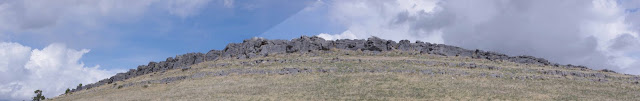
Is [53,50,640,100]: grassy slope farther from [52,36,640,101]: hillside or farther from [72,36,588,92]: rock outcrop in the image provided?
[72,36,588,92]: rock outcrop

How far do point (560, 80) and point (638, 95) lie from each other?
761cm

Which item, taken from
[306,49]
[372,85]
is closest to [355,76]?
[372,85]

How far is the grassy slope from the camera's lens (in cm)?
4131

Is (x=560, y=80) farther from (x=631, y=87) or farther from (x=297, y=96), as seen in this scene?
(x=297, y=96)

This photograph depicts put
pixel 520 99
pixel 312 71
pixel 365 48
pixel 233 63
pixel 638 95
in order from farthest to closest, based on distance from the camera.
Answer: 1. pixel 365 48
2. pixel 233 63
3. pixel 312 71
4. pixel 638 95
5. pixel 520 99

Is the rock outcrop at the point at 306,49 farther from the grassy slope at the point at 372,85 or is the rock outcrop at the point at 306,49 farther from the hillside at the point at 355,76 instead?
the grassy slope at the point at 372,85

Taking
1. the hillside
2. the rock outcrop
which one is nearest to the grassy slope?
the hillside

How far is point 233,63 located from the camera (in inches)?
2341

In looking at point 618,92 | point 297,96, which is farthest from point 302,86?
point 618,92

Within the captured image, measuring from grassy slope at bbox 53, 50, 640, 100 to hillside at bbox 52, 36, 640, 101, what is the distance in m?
0.09

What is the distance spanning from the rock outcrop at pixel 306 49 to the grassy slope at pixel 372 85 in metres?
7.73

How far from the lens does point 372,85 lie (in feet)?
148

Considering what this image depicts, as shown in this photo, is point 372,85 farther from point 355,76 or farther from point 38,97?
point 38,97

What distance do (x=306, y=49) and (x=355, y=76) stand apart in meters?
19.4
